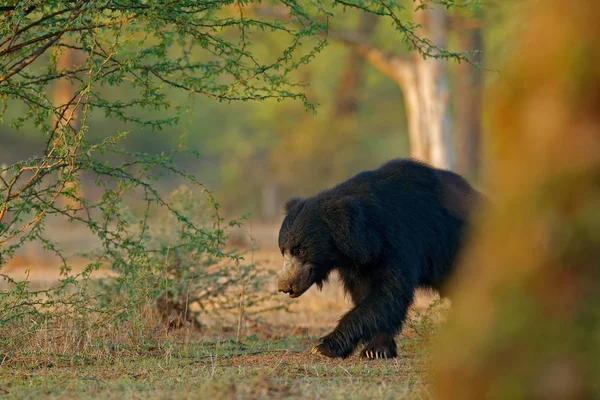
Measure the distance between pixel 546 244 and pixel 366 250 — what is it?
4.04 metres

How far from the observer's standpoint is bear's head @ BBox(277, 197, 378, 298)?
686 cm

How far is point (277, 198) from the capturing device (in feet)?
124

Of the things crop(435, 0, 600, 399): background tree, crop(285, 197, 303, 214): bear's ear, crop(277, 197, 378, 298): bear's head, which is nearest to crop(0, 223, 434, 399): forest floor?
crop(277, 197, 378, 298): bear's head

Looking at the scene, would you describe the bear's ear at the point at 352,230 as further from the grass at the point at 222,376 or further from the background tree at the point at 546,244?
the background tree at the point at 546,244

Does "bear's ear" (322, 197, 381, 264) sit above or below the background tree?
above

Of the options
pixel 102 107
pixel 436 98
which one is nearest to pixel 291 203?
pixel 102 107

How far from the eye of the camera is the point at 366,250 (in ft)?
22.6

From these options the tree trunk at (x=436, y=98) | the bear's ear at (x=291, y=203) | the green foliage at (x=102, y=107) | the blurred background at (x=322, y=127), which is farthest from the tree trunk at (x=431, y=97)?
the green foliage at (x=102, y=107)

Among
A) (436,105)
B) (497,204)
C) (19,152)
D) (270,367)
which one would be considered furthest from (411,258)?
(19,152)

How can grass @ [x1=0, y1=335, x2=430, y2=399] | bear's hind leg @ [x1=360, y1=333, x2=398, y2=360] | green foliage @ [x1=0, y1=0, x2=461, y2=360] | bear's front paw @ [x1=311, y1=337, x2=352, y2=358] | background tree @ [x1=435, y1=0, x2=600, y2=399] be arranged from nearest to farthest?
background tree @ [x1=435, y1=0, x2=600, y2=399], grass @ [x1=0, y1=335, x2=430, y2=399], green foliage @ [x1=0, y1=0, x2=461, y2=360], bear's front paw @ [x1=311, y1=337, x2=352, y2=358], bear's hind leg @ [x1=360, y1=333, x2=398, y2=360]

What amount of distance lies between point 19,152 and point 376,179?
132 feet

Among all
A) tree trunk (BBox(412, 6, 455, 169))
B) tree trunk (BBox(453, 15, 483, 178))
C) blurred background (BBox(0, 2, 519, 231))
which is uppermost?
blurred background (BBox(0, 2, 519, 231))

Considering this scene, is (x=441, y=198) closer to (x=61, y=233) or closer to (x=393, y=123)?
(x=61, y=233)

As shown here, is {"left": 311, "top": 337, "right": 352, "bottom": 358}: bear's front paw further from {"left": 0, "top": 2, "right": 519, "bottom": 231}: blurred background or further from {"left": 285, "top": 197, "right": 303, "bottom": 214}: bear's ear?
{"left": 0, "top": 2, "right": 519, "bottom": 231}: blurred background
